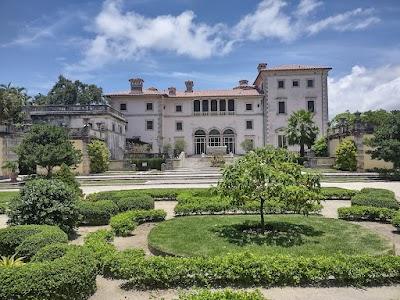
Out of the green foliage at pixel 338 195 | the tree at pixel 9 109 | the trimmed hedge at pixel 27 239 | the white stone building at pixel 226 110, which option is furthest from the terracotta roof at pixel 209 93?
the trimmed hedge at pixel 27 239

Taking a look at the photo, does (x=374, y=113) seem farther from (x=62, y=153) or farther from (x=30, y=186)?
(x=30, y=186)

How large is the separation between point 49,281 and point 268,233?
6.17 meters

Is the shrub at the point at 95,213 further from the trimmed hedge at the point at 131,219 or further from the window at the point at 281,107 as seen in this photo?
the window at the point at 281,107

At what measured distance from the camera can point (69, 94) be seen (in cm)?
7231

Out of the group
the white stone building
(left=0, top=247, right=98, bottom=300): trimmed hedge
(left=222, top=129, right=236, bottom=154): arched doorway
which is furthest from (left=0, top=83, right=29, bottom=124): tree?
(left=0, top=247, right=98, bottom=300): trimmed hedge

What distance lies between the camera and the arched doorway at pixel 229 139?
51197 mm

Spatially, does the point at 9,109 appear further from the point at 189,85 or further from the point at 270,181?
the point at 270,181

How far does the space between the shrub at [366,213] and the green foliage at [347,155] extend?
21.4 metres

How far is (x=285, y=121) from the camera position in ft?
163

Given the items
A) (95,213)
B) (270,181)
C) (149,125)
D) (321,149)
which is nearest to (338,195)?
(270,181)

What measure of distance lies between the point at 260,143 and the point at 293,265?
1718 inches

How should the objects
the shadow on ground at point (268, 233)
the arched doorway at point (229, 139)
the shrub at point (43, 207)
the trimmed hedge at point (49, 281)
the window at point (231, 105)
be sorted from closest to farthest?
the trimmed hedge at point (49, 281) < the shadow on ground at point (268, 233) < the shrub at point (43, 207) < the window at point (231, 105) < the arched doorway at point (229, 139)

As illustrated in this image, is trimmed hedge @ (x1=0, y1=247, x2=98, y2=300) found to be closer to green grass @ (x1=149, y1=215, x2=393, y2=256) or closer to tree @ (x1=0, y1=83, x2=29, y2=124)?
green grass @ (x1=149, y1=215, x2=393, y2=256)

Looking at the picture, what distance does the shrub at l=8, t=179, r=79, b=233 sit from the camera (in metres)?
10.6
